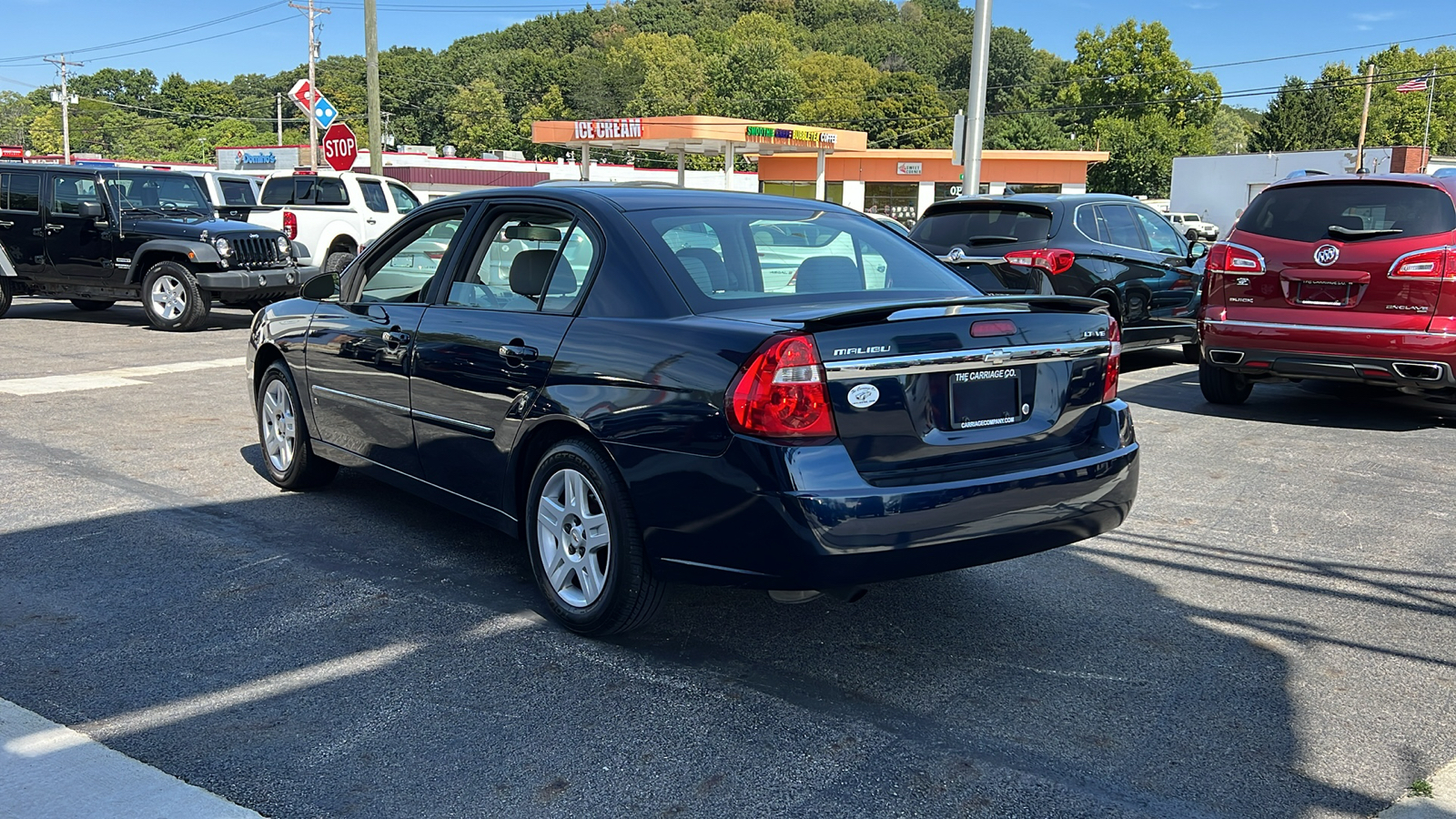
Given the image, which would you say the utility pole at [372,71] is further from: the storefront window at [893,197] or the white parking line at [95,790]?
the storefront window at [893,197]

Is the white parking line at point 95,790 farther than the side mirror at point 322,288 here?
No

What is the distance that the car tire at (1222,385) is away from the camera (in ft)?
31.0

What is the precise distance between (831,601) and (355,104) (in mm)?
124217

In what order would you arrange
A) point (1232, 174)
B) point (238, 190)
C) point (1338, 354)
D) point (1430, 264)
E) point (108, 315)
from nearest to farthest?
point (1430, 264)
point (1338, 354)
point (108, 315)
point (238, 190)
point (1232, 174)

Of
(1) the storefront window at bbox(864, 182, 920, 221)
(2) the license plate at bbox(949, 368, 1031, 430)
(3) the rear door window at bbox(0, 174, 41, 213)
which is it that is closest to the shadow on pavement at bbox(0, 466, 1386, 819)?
(2) the license plate at bbox(949, 368, 1031, 430)

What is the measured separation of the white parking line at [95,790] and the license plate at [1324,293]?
25.4ft

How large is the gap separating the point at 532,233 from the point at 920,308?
67.4 inches

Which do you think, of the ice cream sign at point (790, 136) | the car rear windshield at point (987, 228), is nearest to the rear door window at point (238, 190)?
the car rear windshield at point (987, 228)

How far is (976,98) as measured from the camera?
1798cm

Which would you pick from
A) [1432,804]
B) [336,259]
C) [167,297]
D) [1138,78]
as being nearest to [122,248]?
[167,297]

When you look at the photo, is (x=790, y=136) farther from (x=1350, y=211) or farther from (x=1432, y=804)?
(x=1432, y=804)

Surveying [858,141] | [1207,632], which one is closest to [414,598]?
[1207,632]

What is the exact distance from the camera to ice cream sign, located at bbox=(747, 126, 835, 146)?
144 ft

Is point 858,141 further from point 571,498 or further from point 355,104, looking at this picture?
point 355,104
